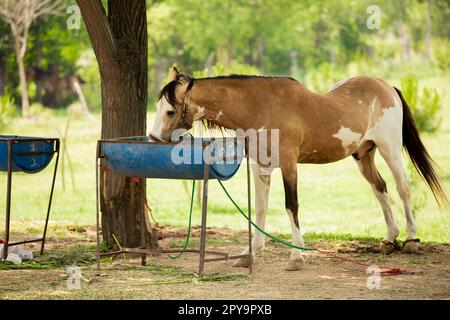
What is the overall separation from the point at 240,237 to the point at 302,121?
2611 mm

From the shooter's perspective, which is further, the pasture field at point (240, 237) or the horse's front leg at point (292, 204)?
the horse's front leg at point (292, 204)

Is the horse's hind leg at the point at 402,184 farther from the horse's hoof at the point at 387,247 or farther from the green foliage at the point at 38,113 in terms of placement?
the green foliage at the point at 38,113

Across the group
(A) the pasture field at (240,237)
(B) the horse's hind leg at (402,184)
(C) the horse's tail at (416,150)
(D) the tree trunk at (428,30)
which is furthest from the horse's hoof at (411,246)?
(D) the tree trunk at (428,30)

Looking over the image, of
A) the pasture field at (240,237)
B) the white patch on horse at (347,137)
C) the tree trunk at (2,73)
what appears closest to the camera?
the pasture field at (240,237)

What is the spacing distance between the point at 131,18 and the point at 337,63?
100.0ft

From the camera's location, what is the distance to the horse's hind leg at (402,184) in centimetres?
802

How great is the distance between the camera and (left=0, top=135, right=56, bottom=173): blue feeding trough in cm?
747

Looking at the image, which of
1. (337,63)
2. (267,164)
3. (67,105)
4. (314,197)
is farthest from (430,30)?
(267,164)

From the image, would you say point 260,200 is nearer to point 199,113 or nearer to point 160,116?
point 199,113

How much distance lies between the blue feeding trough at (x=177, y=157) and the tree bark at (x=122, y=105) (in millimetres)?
1122

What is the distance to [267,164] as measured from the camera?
7.14 m

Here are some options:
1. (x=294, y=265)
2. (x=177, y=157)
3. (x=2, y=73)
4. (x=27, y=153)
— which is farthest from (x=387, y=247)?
(x=2, y=73)

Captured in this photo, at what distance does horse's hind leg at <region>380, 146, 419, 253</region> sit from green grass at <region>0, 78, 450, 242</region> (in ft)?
4.53

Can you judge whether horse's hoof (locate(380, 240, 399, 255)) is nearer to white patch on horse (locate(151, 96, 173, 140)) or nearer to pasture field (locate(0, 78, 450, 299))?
pasture field (locate(0, 78, 450, 299))
